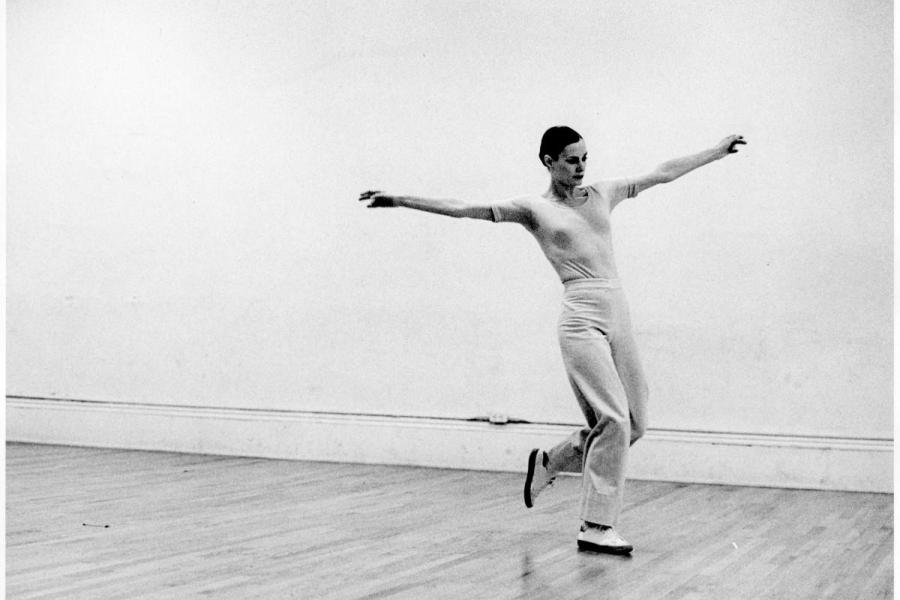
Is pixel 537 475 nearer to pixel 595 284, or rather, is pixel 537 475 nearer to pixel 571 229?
pixel 595 284

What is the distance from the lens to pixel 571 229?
3.82 m

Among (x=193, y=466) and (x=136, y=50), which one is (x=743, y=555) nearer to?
(x=193, y=466)

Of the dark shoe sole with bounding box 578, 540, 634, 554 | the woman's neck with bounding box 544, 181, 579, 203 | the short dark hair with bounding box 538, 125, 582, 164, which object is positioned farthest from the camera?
the woman's neck with bounding box 544, 181, 579, 203

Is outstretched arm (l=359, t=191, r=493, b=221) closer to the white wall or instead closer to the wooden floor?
the wooden floor

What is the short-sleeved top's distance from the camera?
12.5ft

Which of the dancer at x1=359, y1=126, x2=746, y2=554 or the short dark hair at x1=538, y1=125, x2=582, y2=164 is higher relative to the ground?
the short dark hair at x1=538, y1=125, x2=582, y2=164

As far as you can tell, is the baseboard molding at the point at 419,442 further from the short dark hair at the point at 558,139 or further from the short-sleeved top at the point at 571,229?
the short dark hair at the point at 558,139

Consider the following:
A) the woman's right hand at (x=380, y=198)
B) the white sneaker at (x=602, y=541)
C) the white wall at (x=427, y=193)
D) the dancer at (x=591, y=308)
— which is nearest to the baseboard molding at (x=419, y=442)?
the white wall at (x=427, y=193)

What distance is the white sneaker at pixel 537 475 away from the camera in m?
4.22

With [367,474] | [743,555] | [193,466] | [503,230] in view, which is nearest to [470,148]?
[503,230]

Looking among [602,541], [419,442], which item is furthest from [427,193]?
[602,541]

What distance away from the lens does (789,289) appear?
5652 millimetres

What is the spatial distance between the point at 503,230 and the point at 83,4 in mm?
3142

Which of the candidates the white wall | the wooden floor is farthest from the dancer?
the white wall
